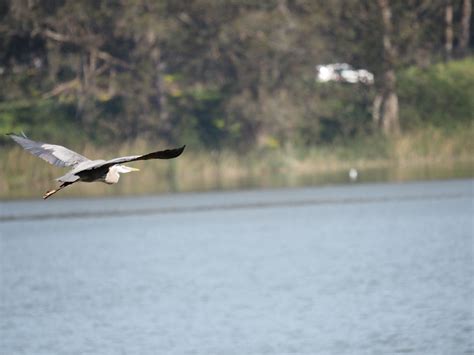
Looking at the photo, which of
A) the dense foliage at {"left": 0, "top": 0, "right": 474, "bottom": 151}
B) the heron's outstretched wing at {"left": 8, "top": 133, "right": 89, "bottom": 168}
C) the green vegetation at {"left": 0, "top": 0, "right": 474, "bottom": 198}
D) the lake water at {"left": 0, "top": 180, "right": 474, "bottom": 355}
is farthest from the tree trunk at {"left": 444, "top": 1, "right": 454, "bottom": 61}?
the heron's outstretched wing at {"left": 8, "top": 133, "right": 89, "bottom": 168}

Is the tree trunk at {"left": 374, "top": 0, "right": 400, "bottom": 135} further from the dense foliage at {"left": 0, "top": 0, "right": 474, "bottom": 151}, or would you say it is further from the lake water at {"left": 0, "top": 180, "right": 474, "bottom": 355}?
the lake water at {"left": 0, "top": 180, "right": 474, "bottom": 355}

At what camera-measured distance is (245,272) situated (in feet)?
82.7

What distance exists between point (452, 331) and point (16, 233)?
18.2m

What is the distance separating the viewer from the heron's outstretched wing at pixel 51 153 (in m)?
11.6

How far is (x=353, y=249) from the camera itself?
91.7ft

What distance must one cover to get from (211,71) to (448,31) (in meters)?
13.7

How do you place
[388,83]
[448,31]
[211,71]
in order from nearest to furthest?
[388,83] < [211,71] < [448,31]

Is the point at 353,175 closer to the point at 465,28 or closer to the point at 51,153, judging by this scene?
the point at 465,28

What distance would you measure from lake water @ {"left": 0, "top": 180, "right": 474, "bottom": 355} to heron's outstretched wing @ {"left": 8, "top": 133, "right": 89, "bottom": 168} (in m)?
5.49

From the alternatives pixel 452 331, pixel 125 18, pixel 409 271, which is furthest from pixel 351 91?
pixel 452 331

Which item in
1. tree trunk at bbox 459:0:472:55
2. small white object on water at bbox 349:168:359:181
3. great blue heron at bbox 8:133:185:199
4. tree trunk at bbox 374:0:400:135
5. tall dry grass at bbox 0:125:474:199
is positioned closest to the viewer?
great blue heron at bbox 8:133:185:199

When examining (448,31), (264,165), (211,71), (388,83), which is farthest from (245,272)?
(448,31)

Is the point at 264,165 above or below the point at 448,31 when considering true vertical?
below

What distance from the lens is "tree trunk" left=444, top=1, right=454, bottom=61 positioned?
6009cm
